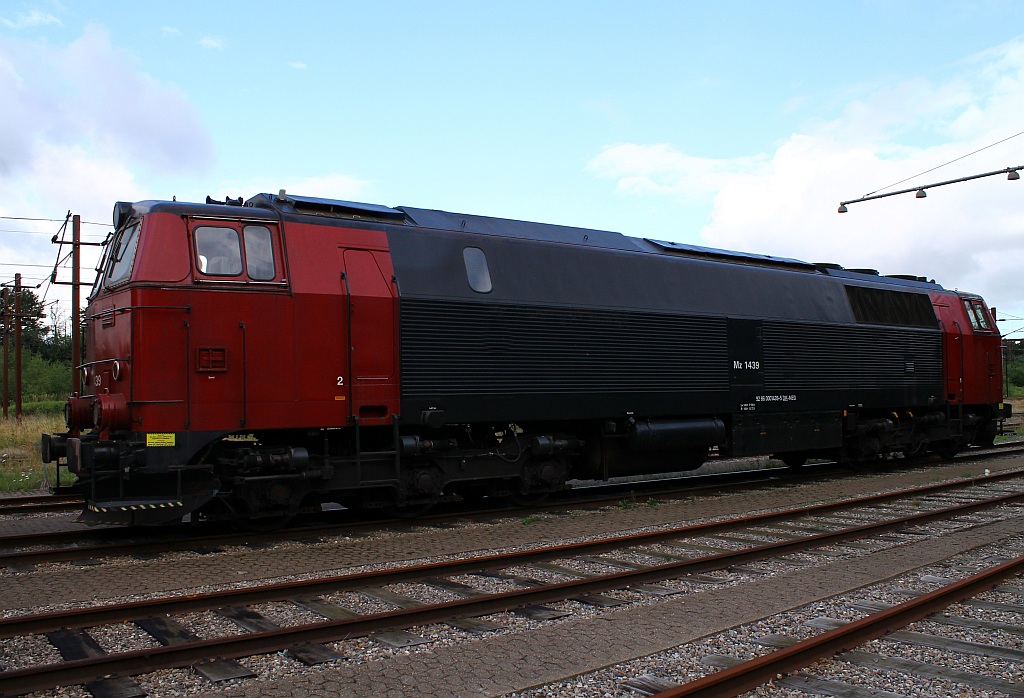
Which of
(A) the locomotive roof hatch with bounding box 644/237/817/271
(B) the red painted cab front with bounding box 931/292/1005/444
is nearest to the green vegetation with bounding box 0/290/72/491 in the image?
(A) the locomotive roof hatch with bounding box 644/237/817/271

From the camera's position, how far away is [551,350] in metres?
11.6

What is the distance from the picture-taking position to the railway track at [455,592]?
17.3ft

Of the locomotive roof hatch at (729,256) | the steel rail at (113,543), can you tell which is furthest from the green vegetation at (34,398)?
the locomotive roof hatch at (729,256)

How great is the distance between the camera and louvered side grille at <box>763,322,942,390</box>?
14773 millimetres

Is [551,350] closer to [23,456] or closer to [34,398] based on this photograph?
[23,456]

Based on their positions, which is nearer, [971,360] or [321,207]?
[321,207]

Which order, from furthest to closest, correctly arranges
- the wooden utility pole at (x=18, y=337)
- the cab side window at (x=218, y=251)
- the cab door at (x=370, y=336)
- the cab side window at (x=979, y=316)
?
1. the wooden utility pole at (x=18, y=337)
2. the cab side window at (x=979, y=316)
3. the cab door at (x=370, y=336)
4. the cab side window at (x=218, y=251)

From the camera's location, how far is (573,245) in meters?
12.2

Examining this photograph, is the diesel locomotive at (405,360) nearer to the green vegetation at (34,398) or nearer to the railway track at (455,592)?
the railway track at (455,592)

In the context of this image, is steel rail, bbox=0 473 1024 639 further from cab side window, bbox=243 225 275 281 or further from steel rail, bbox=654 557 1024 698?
cab side window, bbox=243 225 275 281

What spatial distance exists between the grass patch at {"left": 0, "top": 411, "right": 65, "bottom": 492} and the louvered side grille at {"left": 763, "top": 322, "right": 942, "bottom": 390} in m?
13.3

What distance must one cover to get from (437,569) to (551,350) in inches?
179

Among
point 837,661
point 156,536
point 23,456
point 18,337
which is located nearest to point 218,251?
point 156,536

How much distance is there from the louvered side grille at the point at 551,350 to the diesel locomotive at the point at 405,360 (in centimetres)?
3
